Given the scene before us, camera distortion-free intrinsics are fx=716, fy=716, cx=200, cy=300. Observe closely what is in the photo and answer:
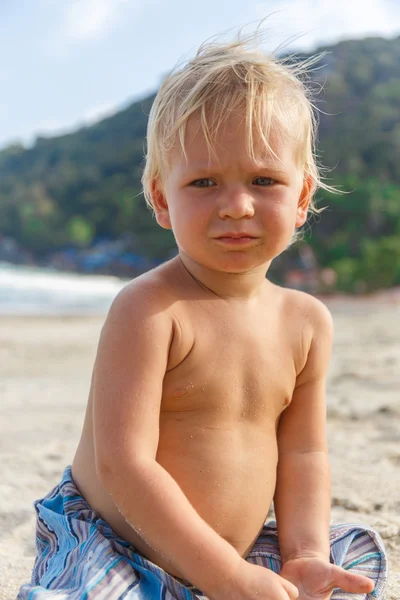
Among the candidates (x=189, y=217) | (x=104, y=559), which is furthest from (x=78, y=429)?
(x=189, y=217)

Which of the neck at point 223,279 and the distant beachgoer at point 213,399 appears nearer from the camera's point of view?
the distant beachgoer at point 213,399

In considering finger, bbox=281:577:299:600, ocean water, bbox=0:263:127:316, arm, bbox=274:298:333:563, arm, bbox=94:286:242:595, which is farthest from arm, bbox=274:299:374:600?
ocean water, bbox=0:263:127:316

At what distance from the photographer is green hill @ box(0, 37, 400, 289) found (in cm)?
1855

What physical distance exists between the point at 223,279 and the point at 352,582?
66cm

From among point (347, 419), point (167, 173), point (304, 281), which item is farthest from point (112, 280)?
point (167, 173)

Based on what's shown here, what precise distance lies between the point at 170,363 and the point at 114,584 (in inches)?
16.6

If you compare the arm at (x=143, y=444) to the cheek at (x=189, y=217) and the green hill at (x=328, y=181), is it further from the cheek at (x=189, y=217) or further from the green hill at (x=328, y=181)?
the green hill at (x=328, y=181)

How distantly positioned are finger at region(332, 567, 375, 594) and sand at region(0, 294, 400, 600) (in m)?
0.27

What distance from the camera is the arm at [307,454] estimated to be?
1.56 meters

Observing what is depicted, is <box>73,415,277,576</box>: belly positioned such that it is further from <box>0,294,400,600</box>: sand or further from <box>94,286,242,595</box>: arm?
<box>0,294,400,600</box>: sand

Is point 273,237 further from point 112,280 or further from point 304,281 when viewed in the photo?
point 112,280

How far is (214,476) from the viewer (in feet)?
4.78

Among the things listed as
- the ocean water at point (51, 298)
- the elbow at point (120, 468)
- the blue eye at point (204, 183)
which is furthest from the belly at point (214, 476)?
the ocean water at point (51, 298)

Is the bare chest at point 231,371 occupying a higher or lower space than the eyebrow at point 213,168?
lower
